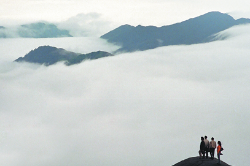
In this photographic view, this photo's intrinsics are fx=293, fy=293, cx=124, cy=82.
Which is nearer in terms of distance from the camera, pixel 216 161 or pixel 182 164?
pixel 216 161

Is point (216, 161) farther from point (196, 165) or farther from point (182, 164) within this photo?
point (182, 164)

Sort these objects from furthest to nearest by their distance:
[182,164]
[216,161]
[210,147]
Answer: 1. [182,164]
2. [216,161]
3. [210,147]

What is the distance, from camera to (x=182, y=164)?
213 feet

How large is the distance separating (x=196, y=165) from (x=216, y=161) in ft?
13.1

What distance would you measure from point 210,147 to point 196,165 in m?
6.32

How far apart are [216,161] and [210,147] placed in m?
5.60

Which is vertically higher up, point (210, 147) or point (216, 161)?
point (210, 147)

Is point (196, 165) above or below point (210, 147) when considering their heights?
below

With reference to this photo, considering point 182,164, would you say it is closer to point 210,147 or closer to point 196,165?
point 196,165

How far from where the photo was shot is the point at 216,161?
191 feet

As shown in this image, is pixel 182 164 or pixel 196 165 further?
pixel 182 164

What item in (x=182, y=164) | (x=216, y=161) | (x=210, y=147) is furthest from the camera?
(x=182, y=164)

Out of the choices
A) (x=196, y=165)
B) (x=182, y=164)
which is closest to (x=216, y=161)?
(x=196, y=165)

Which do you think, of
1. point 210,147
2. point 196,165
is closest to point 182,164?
point 196,165
